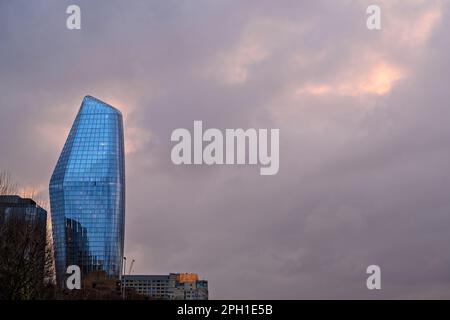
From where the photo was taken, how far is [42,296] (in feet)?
217
